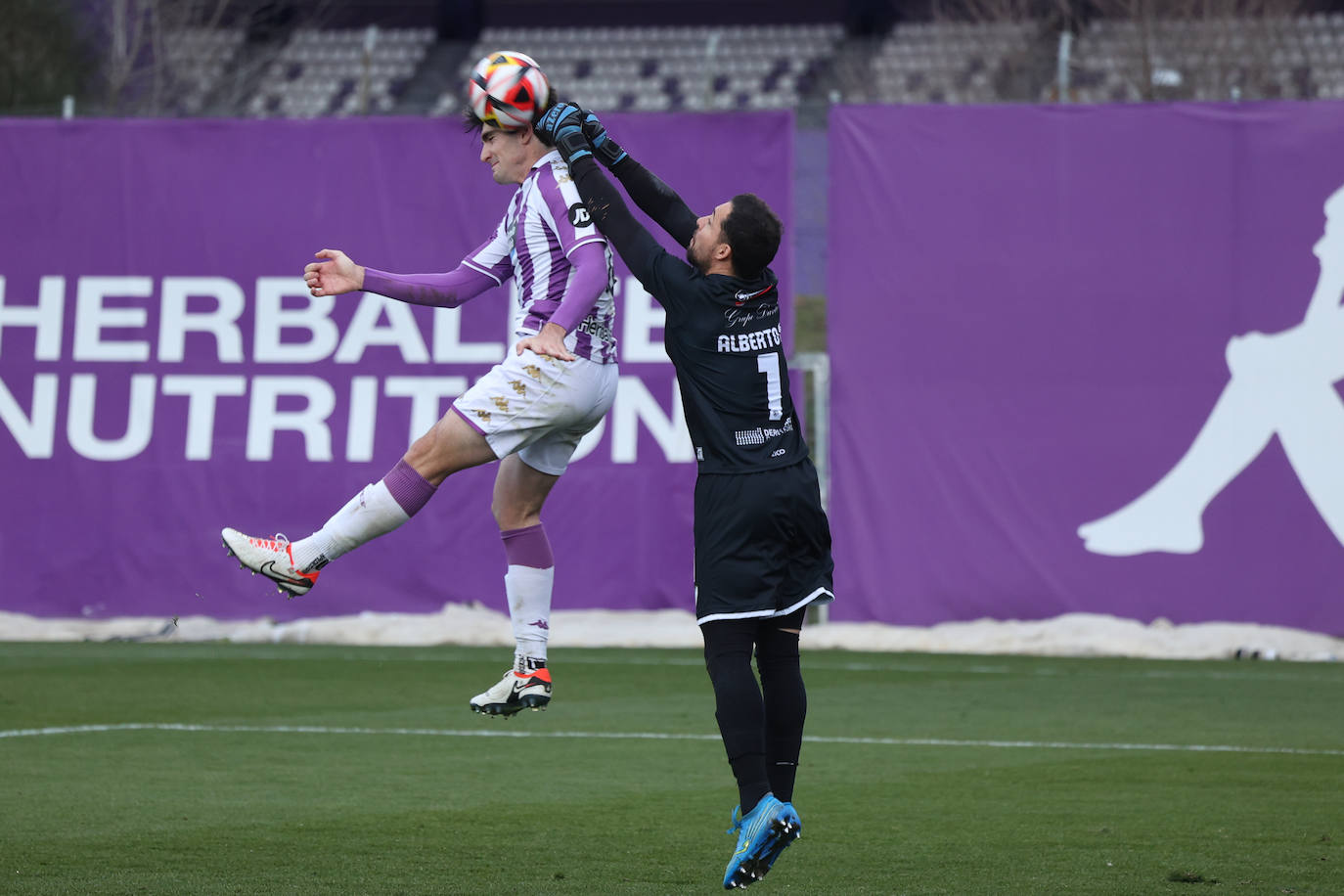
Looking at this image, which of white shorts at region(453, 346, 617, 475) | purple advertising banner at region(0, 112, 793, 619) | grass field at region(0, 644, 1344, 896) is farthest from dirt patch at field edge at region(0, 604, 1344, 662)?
white shorts at region(453, 346, 617, 475)

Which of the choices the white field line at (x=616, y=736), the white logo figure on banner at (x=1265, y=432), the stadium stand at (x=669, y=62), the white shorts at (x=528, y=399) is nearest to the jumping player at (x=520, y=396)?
the white shorts at (x=528, y=399)

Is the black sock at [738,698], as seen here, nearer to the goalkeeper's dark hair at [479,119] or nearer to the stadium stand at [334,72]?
the goalkeeper's dark hair at [479,119]

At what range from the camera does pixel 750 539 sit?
19.4ft

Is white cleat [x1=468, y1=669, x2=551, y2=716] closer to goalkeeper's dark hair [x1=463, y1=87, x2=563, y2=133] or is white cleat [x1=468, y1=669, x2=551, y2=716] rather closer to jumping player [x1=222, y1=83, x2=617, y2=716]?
jumping player [x1=222, y1=83, x2=617, y2=716]

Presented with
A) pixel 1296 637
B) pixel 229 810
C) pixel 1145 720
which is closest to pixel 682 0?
pixel 1296 637

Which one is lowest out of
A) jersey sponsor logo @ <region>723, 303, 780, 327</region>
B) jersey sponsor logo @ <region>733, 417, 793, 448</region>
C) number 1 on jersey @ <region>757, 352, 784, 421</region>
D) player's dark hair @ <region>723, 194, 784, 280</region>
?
jersey sponsor logo @ <region>733, 417, 793, 448</region>

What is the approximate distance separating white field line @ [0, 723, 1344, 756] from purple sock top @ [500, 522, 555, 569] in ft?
8.44

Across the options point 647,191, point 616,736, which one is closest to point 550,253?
point 647,191

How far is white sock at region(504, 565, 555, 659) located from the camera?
22.3 ft

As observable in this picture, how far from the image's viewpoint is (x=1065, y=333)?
13.3m

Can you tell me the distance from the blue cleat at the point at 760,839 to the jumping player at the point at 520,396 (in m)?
1.18

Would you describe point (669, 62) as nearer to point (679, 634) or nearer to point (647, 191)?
point (679, 634)

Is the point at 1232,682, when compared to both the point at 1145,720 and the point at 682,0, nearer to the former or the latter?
the point at 1145,720

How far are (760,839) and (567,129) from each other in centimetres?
238
